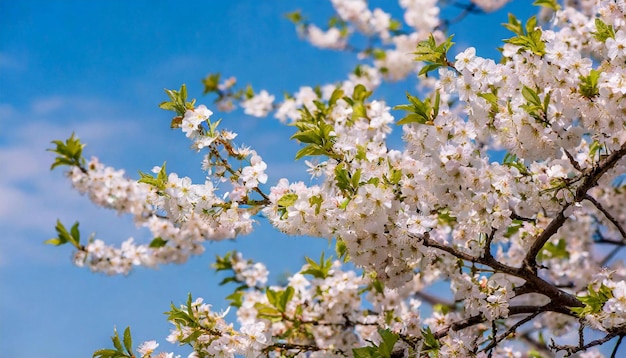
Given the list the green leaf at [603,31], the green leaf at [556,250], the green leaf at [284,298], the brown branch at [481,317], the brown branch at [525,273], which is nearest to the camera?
the brown branch at [525,273]

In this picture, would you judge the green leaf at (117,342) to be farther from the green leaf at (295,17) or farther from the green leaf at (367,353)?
the green leaf at (295,17)

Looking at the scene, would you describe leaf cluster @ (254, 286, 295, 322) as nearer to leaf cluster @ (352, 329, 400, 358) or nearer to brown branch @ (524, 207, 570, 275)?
leaf cluster @ (352, 329, 400, 358)

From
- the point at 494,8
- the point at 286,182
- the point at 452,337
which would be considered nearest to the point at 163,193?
the point at 286,182

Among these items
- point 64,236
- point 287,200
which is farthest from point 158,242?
point 287,200

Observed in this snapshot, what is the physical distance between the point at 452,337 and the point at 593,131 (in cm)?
127

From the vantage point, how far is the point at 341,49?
34.3 feet

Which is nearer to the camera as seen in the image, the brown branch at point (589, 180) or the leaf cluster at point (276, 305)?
the brown branch at point (589, 180)

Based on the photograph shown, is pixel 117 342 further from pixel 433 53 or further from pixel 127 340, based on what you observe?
pixel 433 53

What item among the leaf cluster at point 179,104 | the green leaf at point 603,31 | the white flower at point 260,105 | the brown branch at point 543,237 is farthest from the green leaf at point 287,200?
the white flower at point 260,105

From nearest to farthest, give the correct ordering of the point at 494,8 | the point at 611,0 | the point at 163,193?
the point at 163,193 < the point at 611,0 < the point at 494,8

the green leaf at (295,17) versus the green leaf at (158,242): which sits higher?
the green leaf at (295,17)

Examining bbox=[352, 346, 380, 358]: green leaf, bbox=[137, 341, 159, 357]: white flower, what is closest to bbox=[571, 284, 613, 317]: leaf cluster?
bbox=[352, 346, 380, 358]: green leaf

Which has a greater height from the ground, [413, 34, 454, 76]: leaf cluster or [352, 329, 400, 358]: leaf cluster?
[413, 34, 454, 76]: leaf cluster

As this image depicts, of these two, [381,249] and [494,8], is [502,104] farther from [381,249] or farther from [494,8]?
[494,8]
